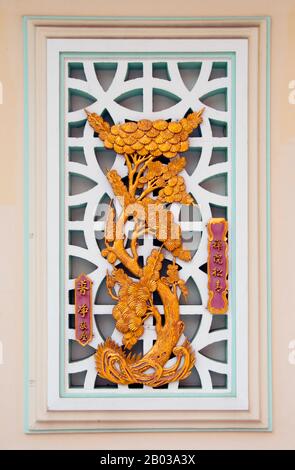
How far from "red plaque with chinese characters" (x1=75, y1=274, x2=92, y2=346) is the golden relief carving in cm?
7

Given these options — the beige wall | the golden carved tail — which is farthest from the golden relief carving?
the beige wall

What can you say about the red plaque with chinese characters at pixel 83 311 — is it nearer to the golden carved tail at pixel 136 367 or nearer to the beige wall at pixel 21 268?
the golden carved tail at pixel 136 367

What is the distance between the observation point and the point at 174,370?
5.49 ft

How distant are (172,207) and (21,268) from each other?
1.87ft

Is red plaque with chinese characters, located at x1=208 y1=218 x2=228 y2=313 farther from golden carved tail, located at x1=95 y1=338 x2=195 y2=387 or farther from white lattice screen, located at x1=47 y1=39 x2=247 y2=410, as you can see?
golden carved tail, located at x1=95 y1=338 x2=195 y2=387

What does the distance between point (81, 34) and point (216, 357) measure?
1.22 metres

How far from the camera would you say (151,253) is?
1.68 metres

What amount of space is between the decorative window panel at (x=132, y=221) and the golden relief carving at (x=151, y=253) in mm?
26

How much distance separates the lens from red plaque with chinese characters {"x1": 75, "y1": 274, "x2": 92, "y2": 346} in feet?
5.50

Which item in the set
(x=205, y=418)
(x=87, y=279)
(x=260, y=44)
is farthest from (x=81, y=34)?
(x=205, y=418)

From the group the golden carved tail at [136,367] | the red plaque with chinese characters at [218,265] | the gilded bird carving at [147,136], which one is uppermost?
the gilded bird carving at [147,136]

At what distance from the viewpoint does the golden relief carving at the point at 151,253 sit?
1669 mm

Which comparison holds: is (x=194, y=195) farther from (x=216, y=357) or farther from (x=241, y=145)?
(x=216, y=357)

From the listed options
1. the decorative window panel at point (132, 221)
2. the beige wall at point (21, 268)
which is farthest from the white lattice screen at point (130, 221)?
the beige wall at point (21, 268)
